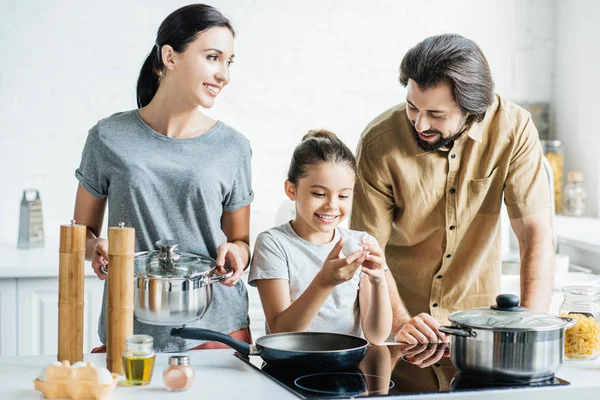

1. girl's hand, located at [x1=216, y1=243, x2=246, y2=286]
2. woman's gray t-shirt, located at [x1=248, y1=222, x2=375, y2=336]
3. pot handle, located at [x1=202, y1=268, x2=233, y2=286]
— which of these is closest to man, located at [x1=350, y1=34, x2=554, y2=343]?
woman's gray t-shirt, located at [x1=248, y1=222, x2=375, y2=336]

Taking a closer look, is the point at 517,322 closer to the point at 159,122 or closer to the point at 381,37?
the point at 159,122

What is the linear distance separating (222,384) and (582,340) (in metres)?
0.74

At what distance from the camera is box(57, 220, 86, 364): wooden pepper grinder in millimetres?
1577

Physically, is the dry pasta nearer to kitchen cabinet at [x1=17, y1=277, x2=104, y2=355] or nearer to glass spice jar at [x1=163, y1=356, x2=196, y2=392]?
glass spice jar at [x1=163, y1=356, x2=196, y2=392]

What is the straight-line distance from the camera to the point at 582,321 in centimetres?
176

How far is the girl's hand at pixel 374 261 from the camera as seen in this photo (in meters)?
1.70

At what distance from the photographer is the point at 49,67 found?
3.39 metres

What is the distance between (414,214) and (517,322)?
0.87 meters

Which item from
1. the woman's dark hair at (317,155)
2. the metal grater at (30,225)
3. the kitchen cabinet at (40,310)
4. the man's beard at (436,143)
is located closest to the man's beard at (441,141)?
the man's beard at (436,143)

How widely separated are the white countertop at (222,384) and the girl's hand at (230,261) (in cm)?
18

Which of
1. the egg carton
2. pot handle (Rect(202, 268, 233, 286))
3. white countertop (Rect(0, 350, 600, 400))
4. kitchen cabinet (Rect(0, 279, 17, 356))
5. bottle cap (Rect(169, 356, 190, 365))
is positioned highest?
pot handle (Rect(202, 268, 233, 286))

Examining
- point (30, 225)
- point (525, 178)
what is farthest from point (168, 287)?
point (30, 225)

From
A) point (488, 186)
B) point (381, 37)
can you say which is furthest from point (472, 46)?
point (381, 37)

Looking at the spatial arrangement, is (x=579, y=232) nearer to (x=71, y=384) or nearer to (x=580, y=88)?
(x=580, y=88)
